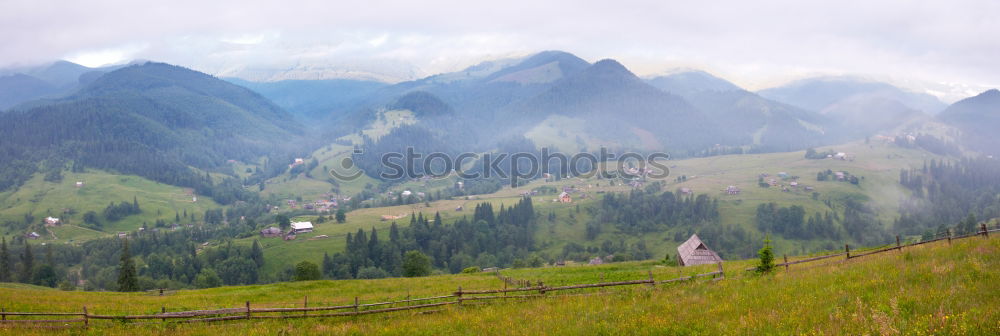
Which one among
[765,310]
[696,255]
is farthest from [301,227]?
[765,310]

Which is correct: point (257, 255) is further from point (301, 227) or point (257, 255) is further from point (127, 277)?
point (127, 277)

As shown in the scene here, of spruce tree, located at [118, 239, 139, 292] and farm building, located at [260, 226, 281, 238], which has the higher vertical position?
spruce tree, located at [118, 239, 139, 292]

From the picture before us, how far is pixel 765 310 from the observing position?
18125 millimetres

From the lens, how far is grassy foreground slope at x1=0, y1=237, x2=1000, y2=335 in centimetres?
1475

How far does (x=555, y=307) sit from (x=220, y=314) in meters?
18.2

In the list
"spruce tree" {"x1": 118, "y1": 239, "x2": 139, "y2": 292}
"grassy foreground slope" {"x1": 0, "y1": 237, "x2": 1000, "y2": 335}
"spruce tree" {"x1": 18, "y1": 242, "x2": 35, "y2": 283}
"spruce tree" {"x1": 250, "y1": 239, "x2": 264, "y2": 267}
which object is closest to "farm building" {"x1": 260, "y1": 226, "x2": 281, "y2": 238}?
"spruce tree" {"x1": 250, "y1": 239, "x2": 264, "y2": 267}

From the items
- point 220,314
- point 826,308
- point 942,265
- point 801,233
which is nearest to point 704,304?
point 826,308

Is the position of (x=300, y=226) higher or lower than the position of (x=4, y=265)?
lower

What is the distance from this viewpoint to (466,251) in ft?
536

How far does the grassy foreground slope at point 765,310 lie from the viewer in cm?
1475

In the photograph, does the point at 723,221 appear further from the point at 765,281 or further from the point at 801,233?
the point at 765,281

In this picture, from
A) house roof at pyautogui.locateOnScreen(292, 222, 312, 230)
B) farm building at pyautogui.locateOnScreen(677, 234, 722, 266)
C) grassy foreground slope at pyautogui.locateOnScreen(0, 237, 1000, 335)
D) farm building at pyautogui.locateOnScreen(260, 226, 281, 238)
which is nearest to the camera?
grassy foreground slope at pyautogui.locateOnScreen(0, 237, 1000, 335)

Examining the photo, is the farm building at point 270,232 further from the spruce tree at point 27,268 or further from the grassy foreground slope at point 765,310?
the grassy foreground slope at point 765,310

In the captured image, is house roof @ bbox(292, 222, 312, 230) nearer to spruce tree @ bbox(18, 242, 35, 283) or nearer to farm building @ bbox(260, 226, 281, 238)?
farm building @ bbox(260, 226, 281, 238)
